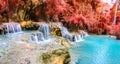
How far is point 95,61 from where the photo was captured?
33.2 feet

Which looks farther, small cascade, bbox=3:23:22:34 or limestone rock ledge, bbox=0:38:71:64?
small cascade, bbox=3:23:22:34

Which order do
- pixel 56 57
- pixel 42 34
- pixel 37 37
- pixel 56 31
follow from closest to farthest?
pixel 56 57
pixel 37 37
pixel 42 34
pixel 56 31

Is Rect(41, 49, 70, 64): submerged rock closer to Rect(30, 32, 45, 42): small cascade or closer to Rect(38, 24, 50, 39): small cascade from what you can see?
Rect(30, 32, 45, 42): small cascade

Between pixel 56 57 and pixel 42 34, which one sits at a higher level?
pixel 56 57

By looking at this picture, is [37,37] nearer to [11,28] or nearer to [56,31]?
[11,28]

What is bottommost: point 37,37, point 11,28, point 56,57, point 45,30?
point 37,37

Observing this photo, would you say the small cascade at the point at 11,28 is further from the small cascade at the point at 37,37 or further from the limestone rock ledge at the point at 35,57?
the limestone rock ledge at the point at 35,57

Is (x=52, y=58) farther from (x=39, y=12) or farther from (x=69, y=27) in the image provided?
(x=69, y=27)

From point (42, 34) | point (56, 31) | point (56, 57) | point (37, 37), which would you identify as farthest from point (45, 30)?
point (56, 57)

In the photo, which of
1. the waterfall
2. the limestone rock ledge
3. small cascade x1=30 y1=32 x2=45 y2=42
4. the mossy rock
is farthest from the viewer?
the mossy rock

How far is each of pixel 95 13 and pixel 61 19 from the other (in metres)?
3.95

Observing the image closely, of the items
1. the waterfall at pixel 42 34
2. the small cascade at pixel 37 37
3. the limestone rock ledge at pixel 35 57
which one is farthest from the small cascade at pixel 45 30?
the limestone rock ledge at pixel 35 57

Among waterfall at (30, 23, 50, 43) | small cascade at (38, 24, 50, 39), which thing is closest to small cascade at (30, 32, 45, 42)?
waterfall at (30, 23, 50, 43)

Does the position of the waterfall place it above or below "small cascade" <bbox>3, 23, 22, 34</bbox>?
below
